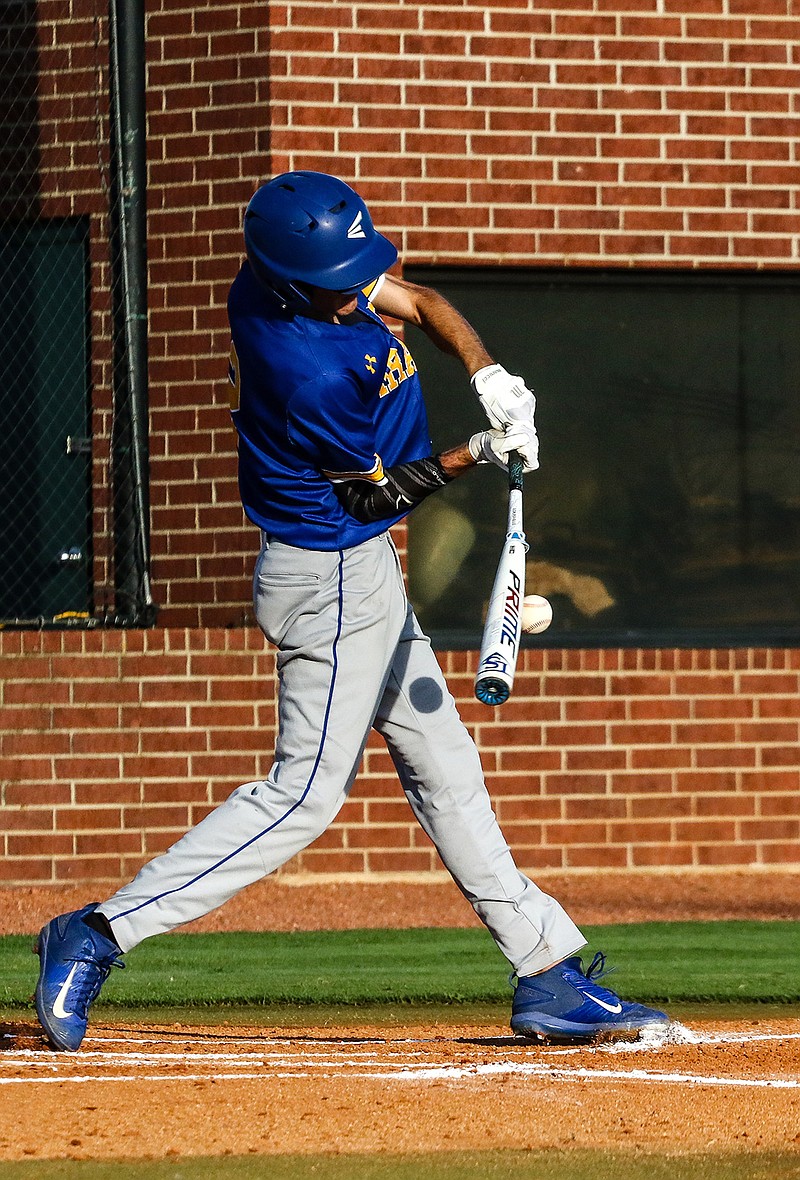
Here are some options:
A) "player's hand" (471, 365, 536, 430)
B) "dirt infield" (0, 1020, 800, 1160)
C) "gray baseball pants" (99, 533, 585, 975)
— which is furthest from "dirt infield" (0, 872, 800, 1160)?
"player's hand" (471, 365, 536, 430)

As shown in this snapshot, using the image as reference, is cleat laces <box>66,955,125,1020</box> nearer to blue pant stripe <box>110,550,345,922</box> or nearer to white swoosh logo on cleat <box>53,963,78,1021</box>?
white swoosh logo on cleat <box>53,963,78,1021</box>

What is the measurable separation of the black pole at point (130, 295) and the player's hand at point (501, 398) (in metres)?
4.93

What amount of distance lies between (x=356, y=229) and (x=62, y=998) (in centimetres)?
219

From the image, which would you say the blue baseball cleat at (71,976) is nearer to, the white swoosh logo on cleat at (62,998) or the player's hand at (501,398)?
the white swoosh logo on cleat at (62,998)

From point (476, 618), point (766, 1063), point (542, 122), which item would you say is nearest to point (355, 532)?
point (766, 1063)

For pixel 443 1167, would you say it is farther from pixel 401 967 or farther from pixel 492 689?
pixel 401 967

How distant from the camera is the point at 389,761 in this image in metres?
9.18

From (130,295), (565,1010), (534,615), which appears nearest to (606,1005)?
(565,1010)

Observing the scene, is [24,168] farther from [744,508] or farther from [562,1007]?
[562,1007]

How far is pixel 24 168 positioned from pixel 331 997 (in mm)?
5471

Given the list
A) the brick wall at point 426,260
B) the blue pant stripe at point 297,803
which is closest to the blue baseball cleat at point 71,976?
the blue pant stripe at point 297,803

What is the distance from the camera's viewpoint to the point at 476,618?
31.2 feet

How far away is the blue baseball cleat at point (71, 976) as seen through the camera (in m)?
4.75

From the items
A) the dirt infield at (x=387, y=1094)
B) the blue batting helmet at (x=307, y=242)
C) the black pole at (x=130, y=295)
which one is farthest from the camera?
the black pole at (x=130, y=295)
